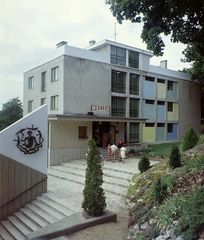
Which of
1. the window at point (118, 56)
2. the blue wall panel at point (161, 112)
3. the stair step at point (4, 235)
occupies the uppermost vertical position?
the window at point (118, 56)

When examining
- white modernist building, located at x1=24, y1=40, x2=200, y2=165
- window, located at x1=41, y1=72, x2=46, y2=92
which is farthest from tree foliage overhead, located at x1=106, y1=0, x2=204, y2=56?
window, located at x1=41, y1=72, x2=46, y2=92

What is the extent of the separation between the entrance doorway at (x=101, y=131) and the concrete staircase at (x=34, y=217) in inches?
550

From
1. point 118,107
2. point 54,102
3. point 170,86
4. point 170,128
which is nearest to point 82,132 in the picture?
point 54,102

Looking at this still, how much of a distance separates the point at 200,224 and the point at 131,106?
21.6m

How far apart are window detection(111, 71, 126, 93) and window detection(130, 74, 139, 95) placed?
3.82 feet

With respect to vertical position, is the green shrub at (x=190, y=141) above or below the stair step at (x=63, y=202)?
above

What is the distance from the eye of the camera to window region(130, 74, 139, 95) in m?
26.3

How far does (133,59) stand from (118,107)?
19.8 ft

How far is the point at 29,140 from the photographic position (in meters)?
10.2

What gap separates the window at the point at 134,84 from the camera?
26.3 metres

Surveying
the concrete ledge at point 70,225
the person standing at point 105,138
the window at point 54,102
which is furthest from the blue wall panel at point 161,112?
the concrete ledge at point 70,225

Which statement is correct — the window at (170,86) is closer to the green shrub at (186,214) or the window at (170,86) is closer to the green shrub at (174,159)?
the green shrub at (174,159)

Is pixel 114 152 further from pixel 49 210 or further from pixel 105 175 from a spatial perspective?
pixel 49 210

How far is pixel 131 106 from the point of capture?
26516mm
